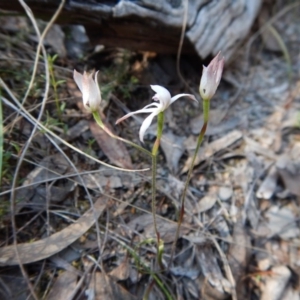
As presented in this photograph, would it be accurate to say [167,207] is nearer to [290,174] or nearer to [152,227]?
[152,227]

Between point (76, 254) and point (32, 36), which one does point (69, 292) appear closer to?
point (76, 254)

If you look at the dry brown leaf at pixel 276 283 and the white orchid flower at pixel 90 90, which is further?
the dry brown leaf at pixel 276 283

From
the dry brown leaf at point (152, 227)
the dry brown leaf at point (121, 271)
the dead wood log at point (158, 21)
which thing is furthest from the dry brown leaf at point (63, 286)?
the dead wood log at point (158, 21)

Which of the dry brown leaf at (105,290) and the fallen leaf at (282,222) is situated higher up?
the fallen leaf at (282,222)

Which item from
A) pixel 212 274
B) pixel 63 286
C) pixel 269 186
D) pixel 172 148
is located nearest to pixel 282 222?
pixel 269 186

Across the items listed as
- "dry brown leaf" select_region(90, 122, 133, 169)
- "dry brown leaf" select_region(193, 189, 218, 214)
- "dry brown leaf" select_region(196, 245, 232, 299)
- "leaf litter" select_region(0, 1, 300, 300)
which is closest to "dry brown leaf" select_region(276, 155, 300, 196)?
"leaf litter" select_region(0, 1, 300, 300)

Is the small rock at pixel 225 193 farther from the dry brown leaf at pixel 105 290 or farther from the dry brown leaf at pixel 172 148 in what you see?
the dry brown leaf at pixel 105 290

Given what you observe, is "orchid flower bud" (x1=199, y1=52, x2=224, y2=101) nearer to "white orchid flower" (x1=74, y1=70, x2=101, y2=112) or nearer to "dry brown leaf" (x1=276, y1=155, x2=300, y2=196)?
"white orchid flower" (x1=74, y1=70, x2=101, y2=112)

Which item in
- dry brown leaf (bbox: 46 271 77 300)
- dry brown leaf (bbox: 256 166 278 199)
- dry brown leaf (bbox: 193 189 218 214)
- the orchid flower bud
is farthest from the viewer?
dry brown leaf (bbox: 256 166 278 199)
